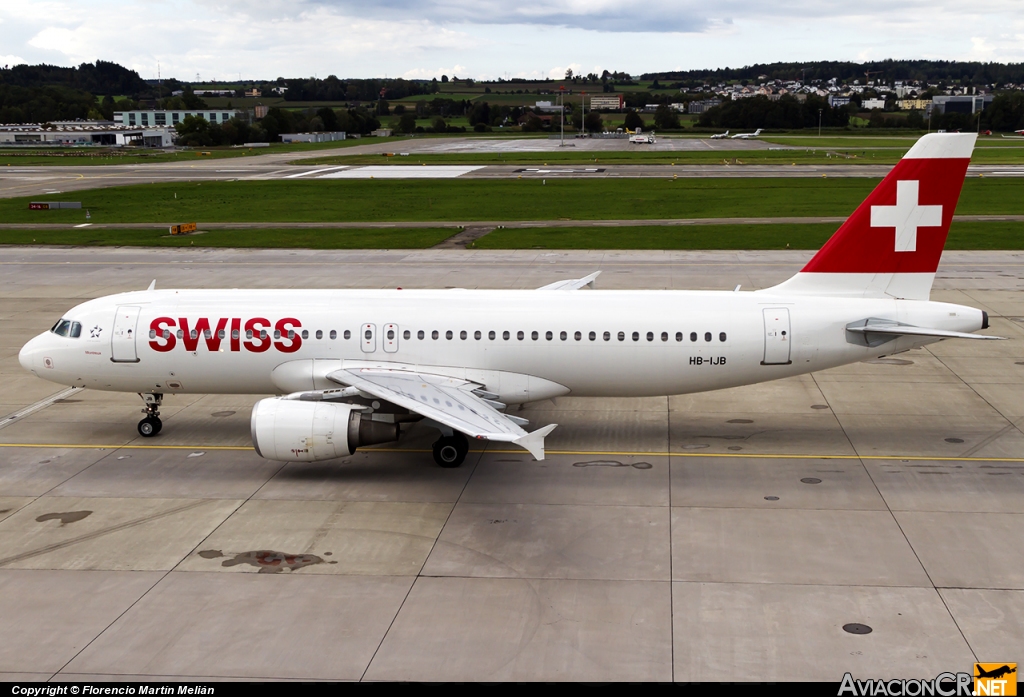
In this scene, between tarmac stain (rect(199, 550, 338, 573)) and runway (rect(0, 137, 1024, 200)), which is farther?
runway (rect(0, 137, 1024, 200))

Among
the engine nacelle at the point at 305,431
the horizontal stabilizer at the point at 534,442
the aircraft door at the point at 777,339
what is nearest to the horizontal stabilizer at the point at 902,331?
the aircraft door at the point at 777,339

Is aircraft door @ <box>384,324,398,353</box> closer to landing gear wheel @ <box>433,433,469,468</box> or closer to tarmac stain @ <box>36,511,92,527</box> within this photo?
landing gear wheel @ <box>433,433,469,468</box>

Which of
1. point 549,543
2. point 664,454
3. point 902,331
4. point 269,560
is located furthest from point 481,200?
point 269,560

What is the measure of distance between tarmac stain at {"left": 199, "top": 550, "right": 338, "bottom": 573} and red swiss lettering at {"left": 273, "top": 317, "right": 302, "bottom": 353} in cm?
732

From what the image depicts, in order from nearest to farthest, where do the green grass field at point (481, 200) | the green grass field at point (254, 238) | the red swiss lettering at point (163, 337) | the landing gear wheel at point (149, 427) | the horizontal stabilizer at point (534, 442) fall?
1. the horizontal stabilizer at point (534, 442)
2. the red swiss lettering at point (163, 337)
3. the landing gear wheel at point (149, 427)
4. the green grass field at point (254, 238)
5. the green grass field at point (481, 200)

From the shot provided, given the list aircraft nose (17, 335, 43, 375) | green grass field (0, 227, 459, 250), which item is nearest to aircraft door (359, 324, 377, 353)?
aircraft nose (17, 335, 43, 375)

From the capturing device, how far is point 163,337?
25016 mm

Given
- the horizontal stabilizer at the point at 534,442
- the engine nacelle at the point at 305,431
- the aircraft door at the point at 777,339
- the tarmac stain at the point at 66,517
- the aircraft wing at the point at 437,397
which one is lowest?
the tarmac stain at the point at 66,517

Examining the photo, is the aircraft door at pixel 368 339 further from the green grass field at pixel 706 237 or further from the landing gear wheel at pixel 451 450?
the green grass field at pixel 706 237

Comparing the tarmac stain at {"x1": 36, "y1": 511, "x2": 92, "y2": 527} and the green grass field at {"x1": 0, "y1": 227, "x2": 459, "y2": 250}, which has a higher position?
the green grass field at {"x1": 0, "y1": 227, "x2": 459, "y2": 250}

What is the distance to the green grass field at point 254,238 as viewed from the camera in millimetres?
61812

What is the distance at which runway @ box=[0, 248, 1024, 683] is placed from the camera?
585 inches

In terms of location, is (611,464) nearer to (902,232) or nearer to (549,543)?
(549,543)

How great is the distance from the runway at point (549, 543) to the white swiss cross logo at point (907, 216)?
17.8 feet
